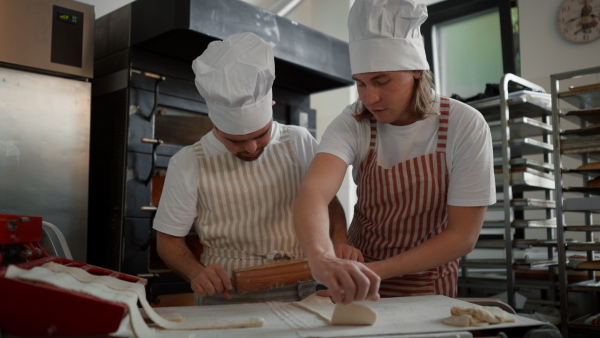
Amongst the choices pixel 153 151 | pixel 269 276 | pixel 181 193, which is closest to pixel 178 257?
pixel 181 193

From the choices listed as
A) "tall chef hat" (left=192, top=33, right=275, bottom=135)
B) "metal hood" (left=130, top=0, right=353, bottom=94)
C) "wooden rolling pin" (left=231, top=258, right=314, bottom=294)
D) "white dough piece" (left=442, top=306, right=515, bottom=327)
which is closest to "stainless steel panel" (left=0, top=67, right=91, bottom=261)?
"metal hood" (left=130, top=0, right=353, bottom=94)

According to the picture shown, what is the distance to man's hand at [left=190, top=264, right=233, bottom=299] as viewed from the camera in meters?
1.42

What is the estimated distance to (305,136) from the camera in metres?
1.76

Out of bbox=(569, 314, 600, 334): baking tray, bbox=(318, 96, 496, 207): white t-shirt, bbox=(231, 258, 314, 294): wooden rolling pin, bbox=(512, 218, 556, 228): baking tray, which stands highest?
bbox=(318, 96, 496, 207): white t-shirt

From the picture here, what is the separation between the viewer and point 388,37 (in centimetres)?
143

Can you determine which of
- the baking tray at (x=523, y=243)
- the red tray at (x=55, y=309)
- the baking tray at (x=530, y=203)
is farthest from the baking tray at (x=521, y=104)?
the red tray at (x=55, y=309)

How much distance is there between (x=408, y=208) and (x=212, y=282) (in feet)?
1.87

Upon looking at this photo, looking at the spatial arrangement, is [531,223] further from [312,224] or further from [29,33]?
[29,33]

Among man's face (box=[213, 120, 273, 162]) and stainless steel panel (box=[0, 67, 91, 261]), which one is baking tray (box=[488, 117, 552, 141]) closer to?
man's face (box=[213, 120, 273, 162])

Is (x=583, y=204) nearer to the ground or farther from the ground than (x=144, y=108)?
nearer to the ground

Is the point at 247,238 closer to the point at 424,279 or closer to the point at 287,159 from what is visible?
the point at 287,159

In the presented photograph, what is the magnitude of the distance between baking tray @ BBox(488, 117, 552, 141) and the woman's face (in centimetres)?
165

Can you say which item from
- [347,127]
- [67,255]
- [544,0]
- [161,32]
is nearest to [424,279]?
[347,127]

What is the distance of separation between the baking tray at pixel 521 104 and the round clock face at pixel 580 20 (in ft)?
2.12
